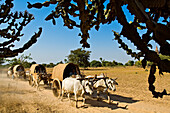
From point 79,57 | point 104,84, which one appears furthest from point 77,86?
point 79,57

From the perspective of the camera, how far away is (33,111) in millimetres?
6656

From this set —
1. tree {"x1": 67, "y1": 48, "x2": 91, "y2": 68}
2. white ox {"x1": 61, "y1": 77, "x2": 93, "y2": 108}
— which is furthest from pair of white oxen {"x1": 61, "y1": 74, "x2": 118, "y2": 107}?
tree {"x1": 67, "y1": 48, "x2": 91, "y2": 68}

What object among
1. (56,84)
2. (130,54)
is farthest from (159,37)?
(56,84)

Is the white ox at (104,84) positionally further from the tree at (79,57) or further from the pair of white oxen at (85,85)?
the tree at (79,57)

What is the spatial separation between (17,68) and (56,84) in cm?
1500

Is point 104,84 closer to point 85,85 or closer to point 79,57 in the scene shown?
point 85,85

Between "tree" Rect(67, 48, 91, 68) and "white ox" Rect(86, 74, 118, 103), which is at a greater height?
"tree" Rect(67, 48, 91, 68)

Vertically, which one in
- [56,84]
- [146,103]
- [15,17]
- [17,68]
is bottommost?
[146,103]

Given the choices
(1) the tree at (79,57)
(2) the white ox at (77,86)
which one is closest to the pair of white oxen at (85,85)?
(2) the white ox at (77,86)

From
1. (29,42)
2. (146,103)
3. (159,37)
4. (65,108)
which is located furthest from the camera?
(146,103)

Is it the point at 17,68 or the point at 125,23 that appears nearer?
the point at 125,23

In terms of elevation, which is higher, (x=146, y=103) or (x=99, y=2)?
(x=99, y=2)

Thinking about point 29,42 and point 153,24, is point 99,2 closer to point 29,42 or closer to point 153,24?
point 153,24

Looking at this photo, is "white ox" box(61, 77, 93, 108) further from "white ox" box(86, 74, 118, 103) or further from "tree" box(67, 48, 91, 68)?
"tree" box(67, 48, 91, 68)
